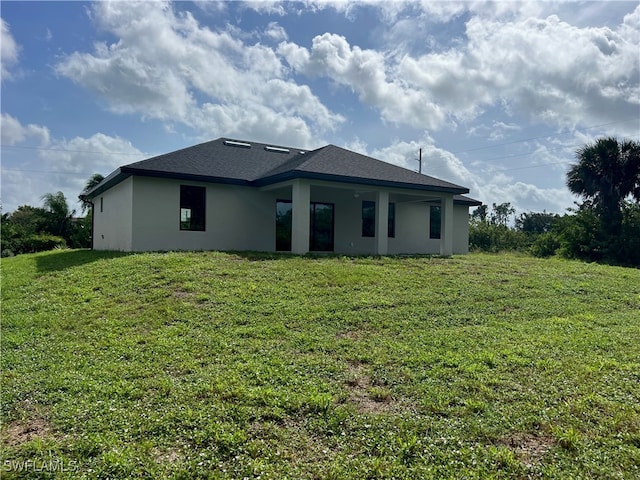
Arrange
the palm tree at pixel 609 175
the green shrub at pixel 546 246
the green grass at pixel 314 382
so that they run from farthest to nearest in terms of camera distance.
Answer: the green shrub at pixel 546 246 < the palm tree at pixel 609 175 < the green grass at pixel 314 382

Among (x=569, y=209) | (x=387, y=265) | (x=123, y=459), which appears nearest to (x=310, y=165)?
(x=387, y=265)

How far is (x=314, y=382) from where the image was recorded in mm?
4332

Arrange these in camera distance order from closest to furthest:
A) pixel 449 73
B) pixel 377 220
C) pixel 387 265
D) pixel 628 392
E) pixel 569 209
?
pixel 628 392
pixel 387 265
pixel 377 220
pixel 449 73
pixel 569 209

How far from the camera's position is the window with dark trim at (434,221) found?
19281 mm

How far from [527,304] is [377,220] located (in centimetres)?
734

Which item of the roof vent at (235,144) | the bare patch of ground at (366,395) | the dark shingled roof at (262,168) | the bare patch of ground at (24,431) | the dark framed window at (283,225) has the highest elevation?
the roof vent at (235,144)

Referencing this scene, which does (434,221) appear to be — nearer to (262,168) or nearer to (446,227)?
(446,227)

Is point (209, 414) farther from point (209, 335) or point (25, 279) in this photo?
point (25, 279)

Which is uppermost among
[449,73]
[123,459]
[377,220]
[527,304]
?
[449,73]

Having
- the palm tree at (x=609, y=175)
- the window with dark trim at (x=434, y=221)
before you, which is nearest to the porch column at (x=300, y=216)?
the window with dark trim at (x=434, y=221)

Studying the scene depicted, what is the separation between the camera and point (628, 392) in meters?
4.20

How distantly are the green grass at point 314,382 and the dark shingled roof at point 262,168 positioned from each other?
18.5 ft

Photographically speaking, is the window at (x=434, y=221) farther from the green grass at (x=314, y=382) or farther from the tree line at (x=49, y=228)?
the tree line at (x=49, y=228)

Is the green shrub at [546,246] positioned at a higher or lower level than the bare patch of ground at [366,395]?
higher
